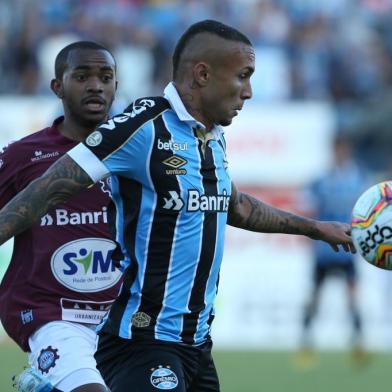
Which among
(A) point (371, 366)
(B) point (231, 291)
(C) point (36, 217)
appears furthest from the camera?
(B) point (231, 291)

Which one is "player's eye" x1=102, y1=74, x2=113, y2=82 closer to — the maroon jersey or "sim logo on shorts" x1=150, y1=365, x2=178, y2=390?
the maroon jersey

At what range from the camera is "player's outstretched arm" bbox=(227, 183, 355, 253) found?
5742mm

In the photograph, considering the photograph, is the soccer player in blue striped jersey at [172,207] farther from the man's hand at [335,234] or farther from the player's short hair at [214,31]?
the man's hand at [335,234]

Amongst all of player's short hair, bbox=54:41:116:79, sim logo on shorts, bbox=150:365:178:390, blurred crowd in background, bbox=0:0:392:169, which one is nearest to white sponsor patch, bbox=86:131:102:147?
sim logo on shorts, bbox=150:365:178:390

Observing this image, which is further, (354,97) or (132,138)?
(354,97)

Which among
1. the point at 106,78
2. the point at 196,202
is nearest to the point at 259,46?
the point at 106,78

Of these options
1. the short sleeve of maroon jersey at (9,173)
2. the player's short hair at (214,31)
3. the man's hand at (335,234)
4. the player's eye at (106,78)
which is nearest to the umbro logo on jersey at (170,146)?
the player's short hair at (214,31)

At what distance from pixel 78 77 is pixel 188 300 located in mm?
1662

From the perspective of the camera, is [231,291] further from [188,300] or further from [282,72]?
[188,300]

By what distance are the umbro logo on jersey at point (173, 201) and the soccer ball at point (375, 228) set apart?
90 centimetres

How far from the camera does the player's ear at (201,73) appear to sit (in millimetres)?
5156

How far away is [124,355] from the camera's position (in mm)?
5125

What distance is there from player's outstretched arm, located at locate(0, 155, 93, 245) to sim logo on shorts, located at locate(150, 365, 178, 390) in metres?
0.85

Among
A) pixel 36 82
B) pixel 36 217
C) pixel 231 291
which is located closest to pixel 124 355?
pixel 36 217
